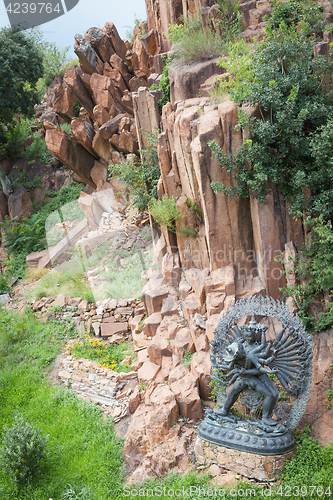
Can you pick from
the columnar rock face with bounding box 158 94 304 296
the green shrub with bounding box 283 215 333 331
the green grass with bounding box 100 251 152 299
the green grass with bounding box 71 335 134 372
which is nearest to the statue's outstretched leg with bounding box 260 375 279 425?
the green shrub with bounding box 283 215 333 331

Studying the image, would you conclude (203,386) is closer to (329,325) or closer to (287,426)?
Result: (287,426)

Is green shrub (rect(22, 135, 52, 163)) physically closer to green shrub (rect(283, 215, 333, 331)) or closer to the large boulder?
the large boulder

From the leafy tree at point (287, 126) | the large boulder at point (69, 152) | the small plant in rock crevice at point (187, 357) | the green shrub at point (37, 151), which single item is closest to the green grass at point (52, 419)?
the small plant in rock crevice at point (187, 357)

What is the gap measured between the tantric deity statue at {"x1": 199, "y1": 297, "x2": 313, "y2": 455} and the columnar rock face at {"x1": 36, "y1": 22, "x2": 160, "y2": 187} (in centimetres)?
991

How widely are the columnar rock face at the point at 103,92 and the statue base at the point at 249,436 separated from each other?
33.9 ft

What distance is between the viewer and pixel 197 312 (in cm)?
764

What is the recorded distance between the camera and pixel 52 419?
745 cm

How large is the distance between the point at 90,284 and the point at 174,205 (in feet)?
14.2

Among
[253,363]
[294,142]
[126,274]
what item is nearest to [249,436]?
[253,363]

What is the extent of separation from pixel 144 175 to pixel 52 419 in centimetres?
683

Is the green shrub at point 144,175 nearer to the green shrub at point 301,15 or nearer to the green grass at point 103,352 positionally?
the green grass at point 103,352

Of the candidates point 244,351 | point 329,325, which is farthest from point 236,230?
point 244,351

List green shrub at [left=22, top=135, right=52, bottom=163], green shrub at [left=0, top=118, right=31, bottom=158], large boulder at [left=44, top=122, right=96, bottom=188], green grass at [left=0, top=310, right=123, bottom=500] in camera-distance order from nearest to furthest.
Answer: green grass at [left=0, top=310, right=123, bottom=500]
large boulder at [left=44, top=122, right=96, bottom=188]
green shrub at [left=0, top=118, right=31, bottom=158]
green shrub at [left=22, top=135, right=52, bottom=163]

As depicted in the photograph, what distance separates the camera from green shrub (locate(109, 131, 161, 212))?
11.0m
